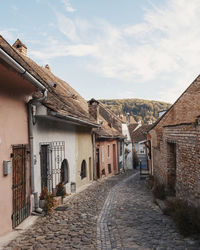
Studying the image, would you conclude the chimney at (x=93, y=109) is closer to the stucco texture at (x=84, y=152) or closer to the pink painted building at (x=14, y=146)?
the stucco texture at (x=84, y=152)

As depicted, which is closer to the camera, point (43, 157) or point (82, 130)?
point (43, 157)

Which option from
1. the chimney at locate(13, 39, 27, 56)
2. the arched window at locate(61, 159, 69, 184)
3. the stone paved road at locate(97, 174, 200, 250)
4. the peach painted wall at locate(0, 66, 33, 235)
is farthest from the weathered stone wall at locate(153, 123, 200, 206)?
the chimney at locate(13, 39, 27, 56)

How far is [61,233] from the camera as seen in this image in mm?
5555

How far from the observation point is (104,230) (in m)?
5.83

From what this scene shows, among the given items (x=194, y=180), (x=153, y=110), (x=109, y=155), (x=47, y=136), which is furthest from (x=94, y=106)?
(x=153, y=110)

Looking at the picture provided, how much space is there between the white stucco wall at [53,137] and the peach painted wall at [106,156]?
6.49 metres

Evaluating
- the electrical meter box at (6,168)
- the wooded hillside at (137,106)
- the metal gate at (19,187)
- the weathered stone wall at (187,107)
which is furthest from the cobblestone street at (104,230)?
the wooded hillside at (137,106)

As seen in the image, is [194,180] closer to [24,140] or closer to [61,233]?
[61,233]

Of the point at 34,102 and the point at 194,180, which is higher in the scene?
the point at 34,102

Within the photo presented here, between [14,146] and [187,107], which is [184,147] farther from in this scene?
[14,146]

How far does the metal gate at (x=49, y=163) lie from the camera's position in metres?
8.41

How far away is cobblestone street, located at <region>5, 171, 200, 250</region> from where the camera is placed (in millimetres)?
4844

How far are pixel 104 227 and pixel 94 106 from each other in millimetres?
12080

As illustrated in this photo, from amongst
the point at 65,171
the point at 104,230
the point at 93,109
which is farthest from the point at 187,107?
the point at 93,109
